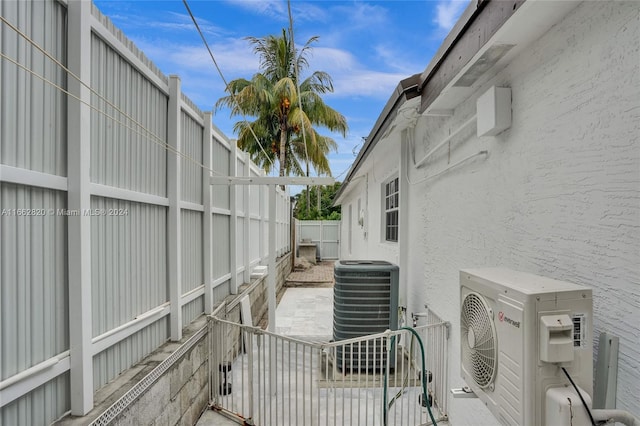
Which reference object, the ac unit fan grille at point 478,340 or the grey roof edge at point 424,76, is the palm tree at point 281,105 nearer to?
the grey roof edge at point 424,76

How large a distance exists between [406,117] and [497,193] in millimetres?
1814

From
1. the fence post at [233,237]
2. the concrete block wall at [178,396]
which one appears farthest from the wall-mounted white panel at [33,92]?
the fence post at [233,237]

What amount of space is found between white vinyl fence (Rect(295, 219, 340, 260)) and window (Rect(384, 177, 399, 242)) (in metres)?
13.2

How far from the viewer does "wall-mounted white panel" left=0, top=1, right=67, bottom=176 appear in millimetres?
1580

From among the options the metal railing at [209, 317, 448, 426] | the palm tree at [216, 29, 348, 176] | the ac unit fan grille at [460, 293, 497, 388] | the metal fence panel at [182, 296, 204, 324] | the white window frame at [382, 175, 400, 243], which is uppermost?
the palm tree at [216, 29, 348, 176]

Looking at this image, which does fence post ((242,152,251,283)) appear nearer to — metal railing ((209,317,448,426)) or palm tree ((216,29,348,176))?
metal railing ((209,317,448,426))

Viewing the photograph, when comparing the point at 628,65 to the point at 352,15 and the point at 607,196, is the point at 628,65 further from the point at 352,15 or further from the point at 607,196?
the point at 352,15

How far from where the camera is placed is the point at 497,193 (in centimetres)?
245

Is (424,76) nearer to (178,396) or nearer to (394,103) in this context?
(394,103)

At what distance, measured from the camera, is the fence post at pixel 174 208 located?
3.25 metres

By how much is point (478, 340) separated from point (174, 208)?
107 inches

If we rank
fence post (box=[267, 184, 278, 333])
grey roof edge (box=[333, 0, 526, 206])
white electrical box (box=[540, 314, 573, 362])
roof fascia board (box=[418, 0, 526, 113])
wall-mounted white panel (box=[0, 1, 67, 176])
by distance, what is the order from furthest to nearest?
fence post (box=[267, 184, 278, 333])
grey roof edge (box=[333, 0, 526, 206])
roof fascia board (box=[418, 0, 526, 113])
wall-mounted white panel (box=[0, 1, 67, 176])
white electrical box (box=[540, 314, 573, 362])

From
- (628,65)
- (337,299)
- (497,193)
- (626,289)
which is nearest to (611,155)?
(628,65)

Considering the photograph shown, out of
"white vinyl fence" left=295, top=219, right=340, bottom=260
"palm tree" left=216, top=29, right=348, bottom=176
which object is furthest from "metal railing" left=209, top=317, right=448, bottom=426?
"white vinyl fence" left=295, top=219, right=340, bottom=260
